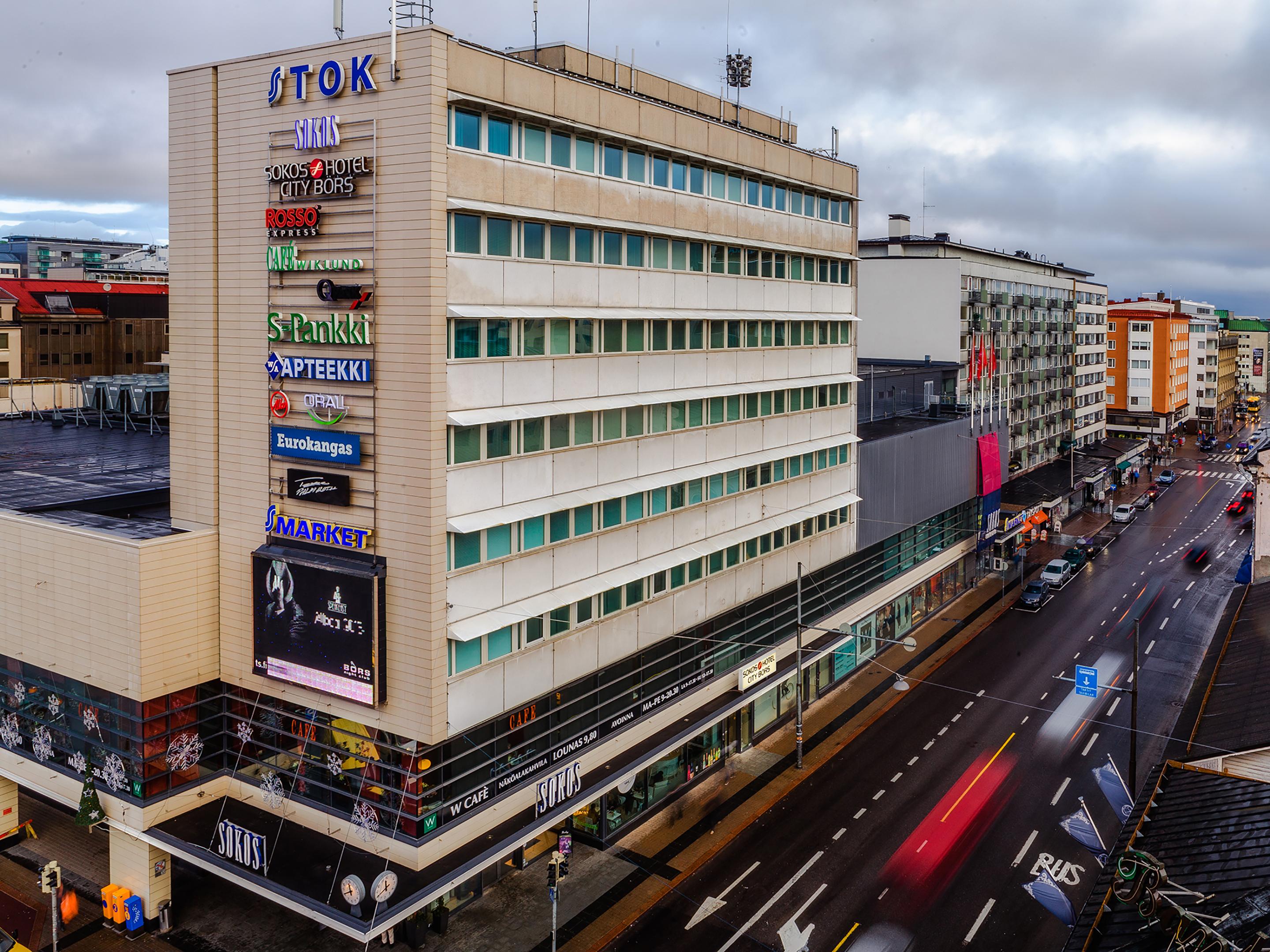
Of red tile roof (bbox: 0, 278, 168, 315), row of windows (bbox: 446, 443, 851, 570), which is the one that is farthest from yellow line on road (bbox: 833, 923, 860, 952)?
red tile roof (bbox: 0, 278, 168, 315)

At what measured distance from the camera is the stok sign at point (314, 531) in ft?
99.6

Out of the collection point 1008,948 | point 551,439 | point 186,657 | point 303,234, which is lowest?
point 1008,948

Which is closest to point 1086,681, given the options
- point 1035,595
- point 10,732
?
point 1035,595

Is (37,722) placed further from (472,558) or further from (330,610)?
(472,558)

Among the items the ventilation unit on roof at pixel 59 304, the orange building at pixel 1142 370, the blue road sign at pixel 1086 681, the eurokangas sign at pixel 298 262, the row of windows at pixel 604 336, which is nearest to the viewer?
the eurokangas sign at pixel 298 262

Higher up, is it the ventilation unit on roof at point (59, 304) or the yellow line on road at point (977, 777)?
the ventilation unit on roof at point (59, 304)

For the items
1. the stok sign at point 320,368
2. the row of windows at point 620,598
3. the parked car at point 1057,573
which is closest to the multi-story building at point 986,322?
the parked car at point 1057,573

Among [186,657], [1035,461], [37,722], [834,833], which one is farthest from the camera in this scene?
[1035,461]

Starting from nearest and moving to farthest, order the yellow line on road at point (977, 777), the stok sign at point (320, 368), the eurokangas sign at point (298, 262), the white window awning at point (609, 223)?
the white window awning at point (609, 223) → the eurokangas sign at point (298, 262) → the stok sign at point (320, 368) → the yellow line on road at point (977, 777)

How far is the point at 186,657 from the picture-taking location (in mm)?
32781

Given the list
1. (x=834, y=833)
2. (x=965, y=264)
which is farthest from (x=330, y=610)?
(x=965, y=264)

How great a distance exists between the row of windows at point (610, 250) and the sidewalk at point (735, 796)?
21.9 metres

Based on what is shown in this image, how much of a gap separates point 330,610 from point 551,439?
8.72 meters

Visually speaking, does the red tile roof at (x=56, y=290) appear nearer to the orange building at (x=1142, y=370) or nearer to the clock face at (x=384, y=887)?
Answer: the clock face at (x=384, y=887)
